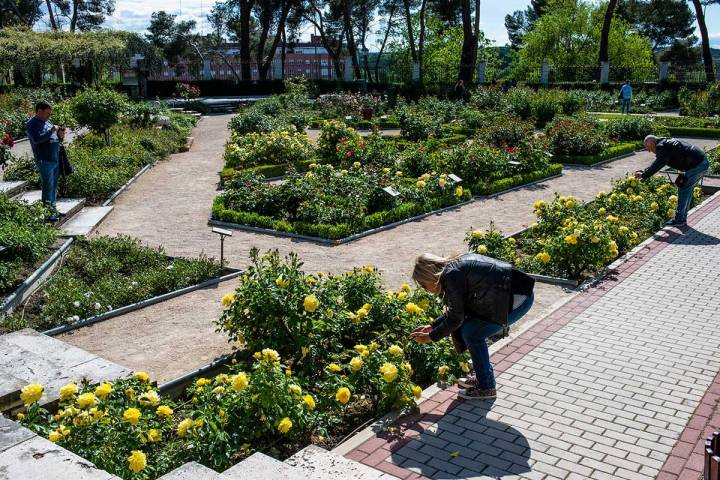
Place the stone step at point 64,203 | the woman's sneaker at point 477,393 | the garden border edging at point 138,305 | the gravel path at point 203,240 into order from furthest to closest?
the stone step at point 64,203 < the garden border edging at point 138,305 < the gravel path at point 203,240 < the woman's sneaker at point 477,393

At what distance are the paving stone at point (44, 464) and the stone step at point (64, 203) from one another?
7.01 meters

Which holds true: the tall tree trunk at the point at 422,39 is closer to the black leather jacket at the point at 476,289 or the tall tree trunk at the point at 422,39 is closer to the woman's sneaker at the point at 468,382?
the woman's sneaker at the point at 468,382

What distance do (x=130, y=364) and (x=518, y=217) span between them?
6.92 meters

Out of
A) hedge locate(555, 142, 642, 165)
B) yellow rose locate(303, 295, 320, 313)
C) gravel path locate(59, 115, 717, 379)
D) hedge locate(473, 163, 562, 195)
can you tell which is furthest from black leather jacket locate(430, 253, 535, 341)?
hedge locate(555, 142, 642, 165)

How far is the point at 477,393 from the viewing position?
205 inches

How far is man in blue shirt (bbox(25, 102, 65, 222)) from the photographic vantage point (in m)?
9.75

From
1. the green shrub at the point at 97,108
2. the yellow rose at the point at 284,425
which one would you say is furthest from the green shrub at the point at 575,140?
the yellow rose at the point at 284,425

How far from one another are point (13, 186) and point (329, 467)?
30.4 feet

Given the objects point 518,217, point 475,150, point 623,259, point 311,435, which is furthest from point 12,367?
point 475,150

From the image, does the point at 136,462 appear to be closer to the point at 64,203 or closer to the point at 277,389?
the point at 277,389

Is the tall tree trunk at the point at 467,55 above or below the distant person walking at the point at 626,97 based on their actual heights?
above

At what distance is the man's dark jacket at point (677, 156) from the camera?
9.80 m

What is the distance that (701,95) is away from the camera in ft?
87.2

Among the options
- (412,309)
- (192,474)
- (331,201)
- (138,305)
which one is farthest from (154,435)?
(331,201)
